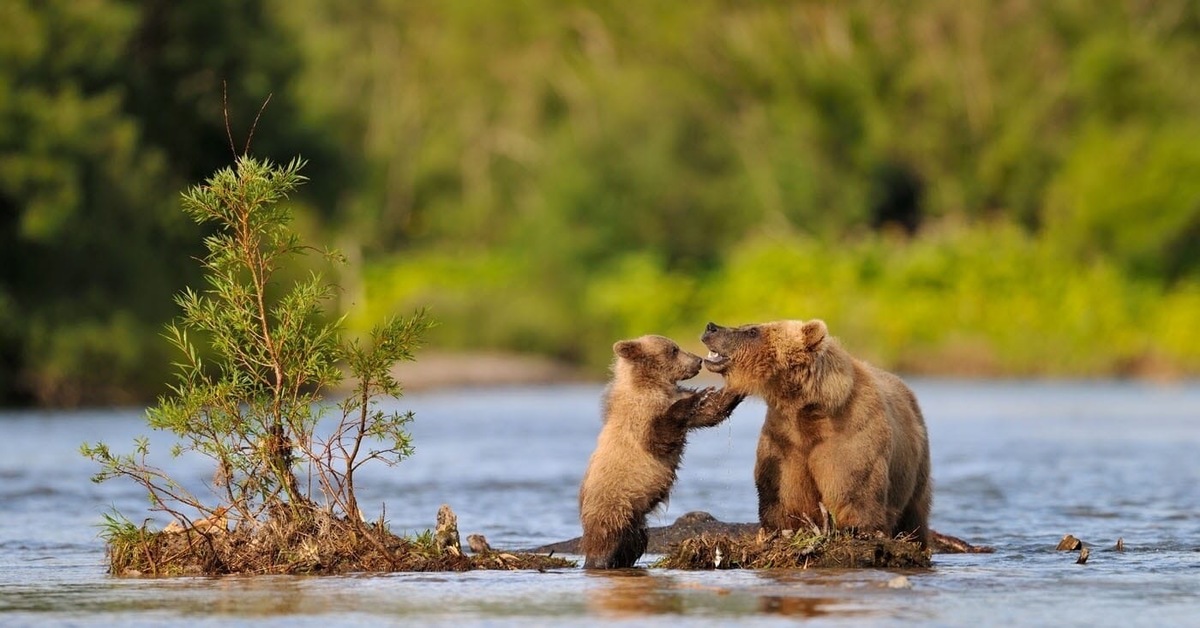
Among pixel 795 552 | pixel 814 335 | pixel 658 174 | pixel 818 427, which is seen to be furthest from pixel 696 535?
pixel 658 174

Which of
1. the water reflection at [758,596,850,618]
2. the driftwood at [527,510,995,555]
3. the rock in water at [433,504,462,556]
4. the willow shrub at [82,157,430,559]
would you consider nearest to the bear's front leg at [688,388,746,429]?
the driftwood at [527,510,995,555]

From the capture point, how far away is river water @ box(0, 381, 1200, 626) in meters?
10.2

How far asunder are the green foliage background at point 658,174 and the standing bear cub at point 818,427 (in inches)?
982

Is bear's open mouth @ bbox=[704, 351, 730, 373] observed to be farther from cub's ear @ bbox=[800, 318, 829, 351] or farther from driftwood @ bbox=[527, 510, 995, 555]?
driftwood @ bbox=[527, 510, 995, 555]

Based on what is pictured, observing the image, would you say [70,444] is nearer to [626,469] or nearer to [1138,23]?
[626,469]

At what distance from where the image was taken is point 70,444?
26750 millimetres

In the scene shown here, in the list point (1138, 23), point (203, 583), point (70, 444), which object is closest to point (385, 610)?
point (203, 583)

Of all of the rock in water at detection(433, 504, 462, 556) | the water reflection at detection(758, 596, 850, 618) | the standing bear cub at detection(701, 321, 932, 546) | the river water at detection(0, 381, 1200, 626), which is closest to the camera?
the water reflection at detection(758, 596, 850, 618)

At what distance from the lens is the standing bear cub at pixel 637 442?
11.9m

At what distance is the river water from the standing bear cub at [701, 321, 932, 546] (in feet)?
1.57

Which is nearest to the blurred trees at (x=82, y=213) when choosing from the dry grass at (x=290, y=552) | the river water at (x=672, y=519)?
the river water at (x=672, y=519)

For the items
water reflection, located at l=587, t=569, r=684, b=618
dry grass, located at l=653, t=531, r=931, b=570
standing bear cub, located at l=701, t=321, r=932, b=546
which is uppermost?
standing bear cub, located at l=701, t=321, r=932, b=546

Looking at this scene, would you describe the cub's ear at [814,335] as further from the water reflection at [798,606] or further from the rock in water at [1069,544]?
the rock in water at [1069,544]

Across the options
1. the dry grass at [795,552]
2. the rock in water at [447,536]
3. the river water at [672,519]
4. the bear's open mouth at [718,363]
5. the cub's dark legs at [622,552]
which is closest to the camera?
the river water at [672,519]
